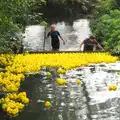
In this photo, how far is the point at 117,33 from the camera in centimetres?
2119

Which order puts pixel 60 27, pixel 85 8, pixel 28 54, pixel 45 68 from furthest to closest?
pixel 85 8, pixel 60 27, pixel 28 54, pixel 45 68

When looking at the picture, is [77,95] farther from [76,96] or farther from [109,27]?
[109,27]

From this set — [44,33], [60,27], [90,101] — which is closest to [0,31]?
[90,101]

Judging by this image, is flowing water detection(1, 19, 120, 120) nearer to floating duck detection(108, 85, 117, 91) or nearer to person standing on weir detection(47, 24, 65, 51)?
floating duck detection(108, 85, 117, 91)

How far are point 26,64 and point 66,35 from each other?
1021 centimetres

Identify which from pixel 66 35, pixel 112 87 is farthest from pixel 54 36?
pixel 112 87

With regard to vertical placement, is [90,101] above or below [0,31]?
below

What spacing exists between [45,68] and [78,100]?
3.90 metres

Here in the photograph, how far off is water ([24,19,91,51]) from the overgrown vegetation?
3.17 feet

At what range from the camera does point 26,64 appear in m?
16.6

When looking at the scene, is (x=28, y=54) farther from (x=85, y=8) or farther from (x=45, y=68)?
(x=85, y=8)

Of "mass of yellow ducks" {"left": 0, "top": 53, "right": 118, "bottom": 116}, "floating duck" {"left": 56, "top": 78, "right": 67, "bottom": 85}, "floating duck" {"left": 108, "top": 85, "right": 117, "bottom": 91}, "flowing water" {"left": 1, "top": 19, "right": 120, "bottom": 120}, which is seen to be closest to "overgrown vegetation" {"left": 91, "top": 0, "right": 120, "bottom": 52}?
"mass of yellow ducks" {"left": 0, "top": 53, "right": 118, "bottom": 116}

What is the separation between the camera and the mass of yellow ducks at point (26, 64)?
507 inches

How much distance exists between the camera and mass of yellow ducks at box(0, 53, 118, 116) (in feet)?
42.3
